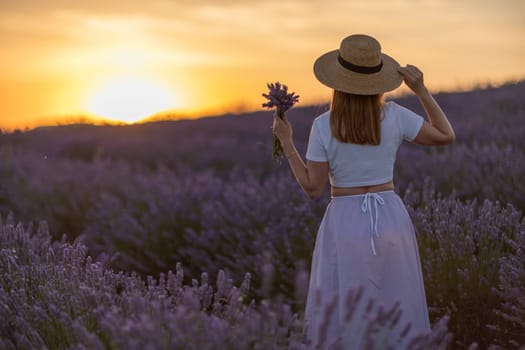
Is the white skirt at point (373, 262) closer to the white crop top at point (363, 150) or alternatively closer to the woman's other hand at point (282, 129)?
the white crop top at point (363, 150)

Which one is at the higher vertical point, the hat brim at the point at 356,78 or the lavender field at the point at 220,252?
the hat brim at the point at 356,78

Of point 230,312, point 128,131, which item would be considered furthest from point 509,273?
point 128,131

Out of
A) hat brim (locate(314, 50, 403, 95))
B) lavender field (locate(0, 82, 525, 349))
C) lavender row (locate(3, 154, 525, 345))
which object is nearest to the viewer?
lavender field (locate(0, 82, 525, 349))

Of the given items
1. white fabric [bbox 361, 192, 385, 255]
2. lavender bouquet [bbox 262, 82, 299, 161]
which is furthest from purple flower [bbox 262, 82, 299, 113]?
white fabric [bbox 361, 192, 385, 255]

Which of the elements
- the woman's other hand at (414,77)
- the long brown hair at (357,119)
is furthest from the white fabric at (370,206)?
the woman's other hand at (414,77)

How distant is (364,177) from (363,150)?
102 mm

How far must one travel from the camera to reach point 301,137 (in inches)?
413

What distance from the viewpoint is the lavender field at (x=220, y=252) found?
6.98 feet

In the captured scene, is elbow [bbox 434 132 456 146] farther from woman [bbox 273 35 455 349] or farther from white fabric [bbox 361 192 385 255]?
white fabric [bbox 361 192 385 255]

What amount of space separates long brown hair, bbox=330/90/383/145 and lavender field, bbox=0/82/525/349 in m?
0.62

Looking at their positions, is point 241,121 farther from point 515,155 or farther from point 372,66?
point 372,66

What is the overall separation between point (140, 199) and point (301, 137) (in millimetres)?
4892

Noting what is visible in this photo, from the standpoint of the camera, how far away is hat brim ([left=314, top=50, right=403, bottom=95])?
269 cm

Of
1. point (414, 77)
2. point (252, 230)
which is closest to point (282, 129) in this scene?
point (414, 77)
